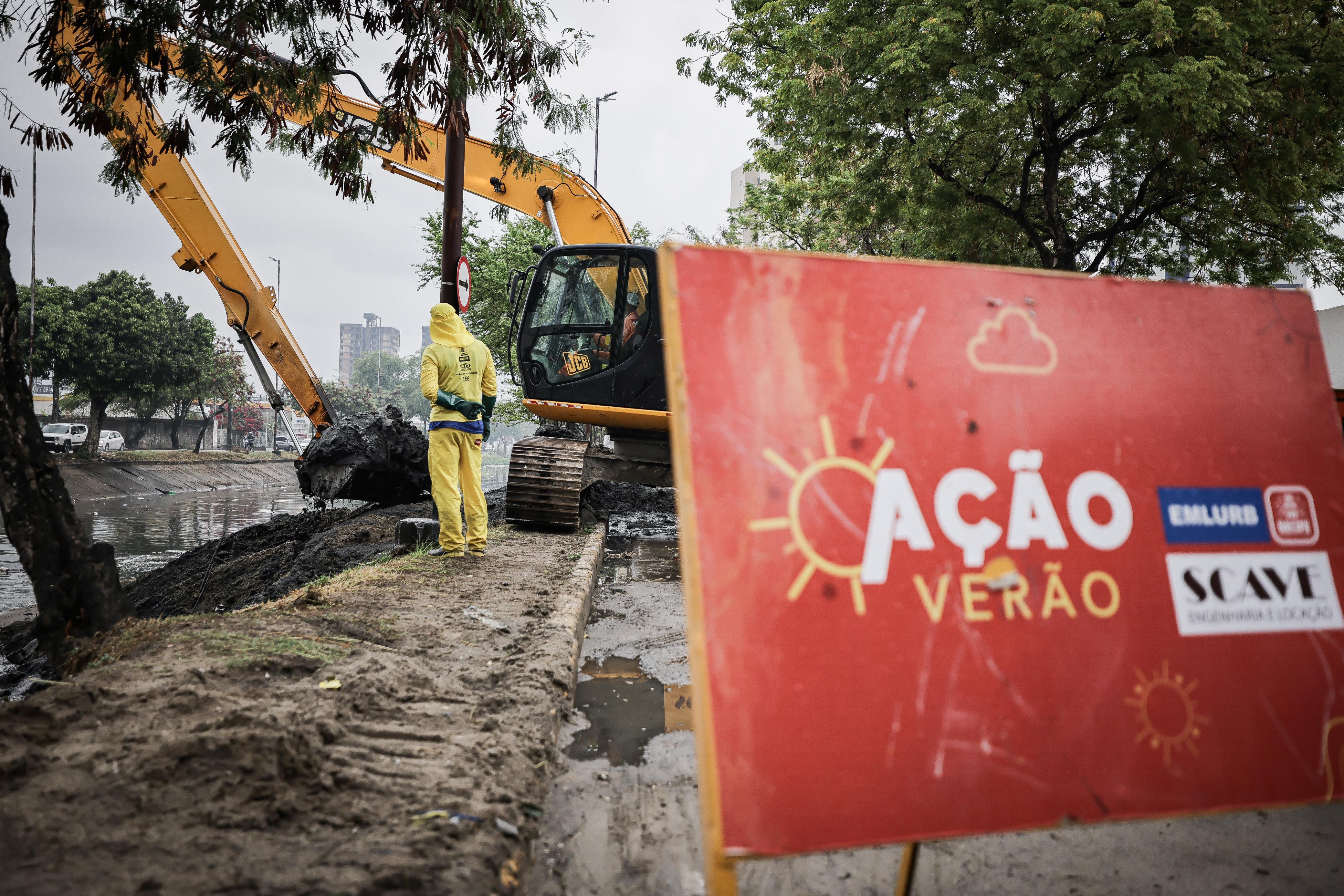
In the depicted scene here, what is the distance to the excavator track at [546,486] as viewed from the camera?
8141mm

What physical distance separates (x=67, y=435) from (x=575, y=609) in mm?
37183

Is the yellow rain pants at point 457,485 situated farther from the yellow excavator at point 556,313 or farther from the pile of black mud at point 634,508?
the pile of black mud at point 634,508

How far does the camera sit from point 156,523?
1497cm

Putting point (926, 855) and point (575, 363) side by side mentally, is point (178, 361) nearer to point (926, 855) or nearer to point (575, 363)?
point (575, 363)

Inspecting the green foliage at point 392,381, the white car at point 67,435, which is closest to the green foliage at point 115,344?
the white car at point 67,435

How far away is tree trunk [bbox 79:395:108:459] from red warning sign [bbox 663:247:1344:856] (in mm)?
30774

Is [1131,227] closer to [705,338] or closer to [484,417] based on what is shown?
[484,417]

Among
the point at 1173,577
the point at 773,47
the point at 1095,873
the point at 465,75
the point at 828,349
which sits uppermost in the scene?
the point at 773,47

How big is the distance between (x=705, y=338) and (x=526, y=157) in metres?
4.71

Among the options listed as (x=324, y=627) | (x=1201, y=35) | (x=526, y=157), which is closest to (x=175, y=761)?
(x=324, y=627)

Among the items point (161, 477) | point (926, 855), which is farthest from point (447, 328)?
point (161, 477)

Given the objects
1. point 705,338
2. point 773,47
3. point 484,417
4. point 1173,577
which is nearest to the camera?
point 705,338

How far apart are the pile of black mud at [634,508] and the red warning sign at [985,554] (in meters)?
8.29

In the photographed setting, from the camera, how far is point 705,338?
1.57 metres
